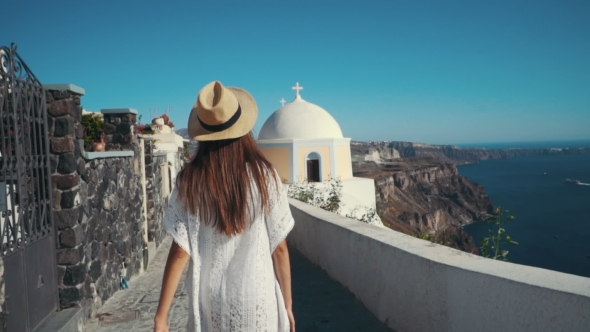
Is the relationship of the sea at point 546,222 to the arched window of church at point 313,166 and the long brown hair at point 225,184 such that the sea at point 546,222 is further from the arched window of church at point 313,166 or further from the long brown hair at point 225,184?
the long brown hair at point 225,184

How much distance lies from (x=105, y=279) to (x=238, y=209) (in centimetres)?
388

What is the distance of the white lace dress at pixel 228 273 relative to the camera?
182 centimetres

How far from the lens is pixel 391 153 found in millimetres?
115812

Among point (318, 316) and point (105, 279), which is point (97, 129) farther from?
point (318, 316)

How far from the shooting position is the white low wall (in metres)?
1.96

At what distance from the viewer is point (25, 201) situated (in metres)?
3.49

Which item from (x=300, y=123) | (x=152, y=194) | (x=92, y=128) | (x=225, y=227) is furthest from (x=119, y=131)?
(x=300, y=123)

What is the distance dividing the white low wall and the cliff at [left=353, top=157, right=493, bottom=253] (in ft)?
181

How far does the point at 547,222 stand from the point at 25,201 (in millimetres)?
75787

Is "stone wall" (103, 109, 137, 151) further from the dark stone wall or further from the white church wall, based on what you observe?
the white church wall

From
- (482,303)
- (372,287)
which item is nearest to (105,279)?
(372,287)

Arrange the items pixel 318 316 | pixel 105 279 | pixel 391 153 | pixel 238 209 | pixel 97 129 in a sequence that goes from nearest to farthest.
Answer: pixel 238 209
pixel 318 316
pixel 105 279
pixel 97 129
pixel 391 153

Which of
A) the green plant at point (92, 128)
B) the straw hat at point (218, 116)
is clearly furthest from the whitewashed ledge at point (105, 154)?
the straw hat at point (218, 116)

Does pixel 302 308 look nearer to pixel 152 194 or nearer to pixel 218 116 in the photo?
pixel 218 116
